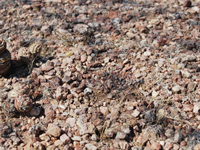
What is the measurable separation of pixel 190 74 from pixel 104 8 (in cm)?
226

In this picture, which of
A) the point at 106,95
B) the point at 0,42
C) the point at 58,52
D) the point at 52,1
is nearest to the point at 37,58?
A: the point at 58,52

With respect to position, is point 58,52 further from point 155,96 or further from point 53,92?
point 155,96

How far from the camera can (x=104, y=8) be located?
204 inches

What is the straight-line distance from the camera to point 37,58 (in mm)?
4039

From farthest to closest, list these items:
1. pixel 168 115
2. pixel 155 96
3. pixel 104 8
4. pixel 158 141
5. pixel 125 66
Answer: pixel 104 8, pixel 125 66, pixel 155 96, pixel 168 115, pixel 158 141

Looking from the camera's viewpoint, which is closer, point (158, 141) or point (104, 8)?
point (158, 141)

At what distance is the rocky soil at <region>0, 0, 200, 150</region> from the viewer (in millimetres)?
3105

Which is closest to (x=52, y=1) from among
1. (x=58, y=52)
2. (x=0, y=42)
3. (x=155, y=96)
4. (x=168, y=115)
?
(x=58, y=52)

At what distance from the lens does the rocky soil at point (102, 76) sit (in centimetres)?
311

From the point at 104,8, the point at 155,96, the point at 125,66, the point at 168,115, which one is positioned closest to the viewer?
the point at 168,115

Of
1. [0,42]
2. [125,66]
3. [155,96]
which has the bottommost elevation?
[155,96]

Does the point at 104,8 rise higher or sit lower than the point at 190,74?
higher

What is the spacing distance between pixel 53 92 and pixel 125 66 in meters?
1.13

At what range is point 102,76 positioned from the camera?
3.79 m
